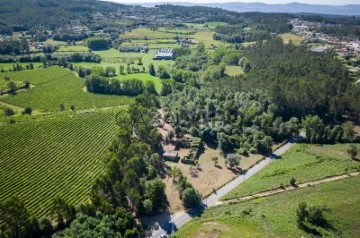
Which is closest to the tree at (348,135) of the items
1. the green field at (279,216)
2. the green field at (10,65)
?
the green field at (279,216)

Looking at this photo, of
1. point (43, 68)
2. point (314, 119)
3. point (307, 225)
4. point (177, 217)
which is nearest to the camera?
point (307, 225)

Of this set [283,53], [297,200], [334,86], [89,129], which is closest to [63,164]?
[89,129]

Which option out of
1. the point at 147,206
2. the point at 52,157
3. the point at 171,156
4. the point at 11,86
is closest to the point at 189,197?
the point at 147,206

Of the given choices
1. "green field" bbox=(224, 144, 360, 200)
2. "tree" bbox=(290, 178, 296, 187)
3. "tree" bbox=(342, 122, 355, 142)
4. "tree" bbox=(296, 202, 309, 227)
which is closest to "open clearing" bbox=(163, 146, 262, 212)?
"green field" bbox=(224, 144, 360, 200)

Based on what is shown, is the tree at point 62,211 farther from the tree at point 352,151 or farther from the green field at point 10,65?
the green field at point 10,65

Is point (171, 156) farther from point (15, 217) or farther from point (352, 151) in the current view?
A: point (352, 151)

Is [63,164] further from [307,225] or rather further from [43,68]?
[43,68]
